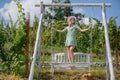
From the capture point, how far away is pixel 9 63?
449 inches

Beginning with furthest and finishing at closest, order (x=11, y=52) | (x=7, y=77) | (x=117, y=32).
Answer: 1. (x=117, y=32)
2. (x=11, y=52)
3. (x=7, y=77)

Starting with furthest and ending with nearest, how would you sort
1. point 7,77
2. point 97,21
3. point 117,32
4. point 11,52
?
1. point 97,21
2. point 117,32
3. point 11,52
4. point 7,77

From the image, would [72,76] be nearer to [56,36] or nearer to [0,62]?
[0,62]

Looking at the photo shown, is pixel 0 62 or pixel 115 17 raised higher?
pixel 115 17

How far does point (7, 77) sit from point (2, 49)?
3.66 feet

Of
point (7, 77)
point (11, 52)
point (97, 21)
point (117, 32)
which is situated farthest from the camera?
point (97, 21)

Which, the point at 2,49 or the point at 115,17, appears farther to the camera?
the point at 115,17

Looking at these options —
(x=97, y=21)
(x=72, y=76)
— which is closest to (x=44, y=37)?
(x=97, y=21)

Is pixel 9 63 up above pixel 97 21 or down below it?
below

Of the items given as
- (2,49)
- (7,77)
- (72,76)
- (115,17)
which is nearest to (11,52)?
(2,49)

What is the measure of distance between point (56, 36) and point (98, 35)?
1.39 meters

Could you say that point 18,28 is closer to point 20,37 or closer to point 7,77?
point 20,37

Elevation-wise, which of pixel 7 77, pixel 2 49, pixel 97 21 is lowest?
pixel 7 77

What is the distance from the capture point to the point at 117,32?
13203mm
